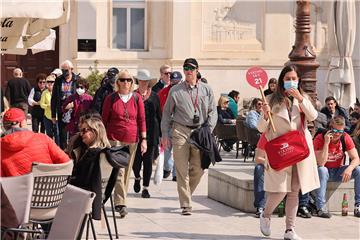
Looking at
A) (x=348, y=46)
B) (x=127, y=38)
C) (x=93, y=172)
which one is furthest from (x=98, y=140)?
(x=127, y=38)

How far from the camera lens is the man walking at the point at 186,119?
40.2 feet

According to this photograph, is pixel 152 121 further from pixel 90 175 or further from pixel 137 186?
pixel 90 175

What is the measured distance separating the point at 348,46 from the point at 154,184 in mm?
8359

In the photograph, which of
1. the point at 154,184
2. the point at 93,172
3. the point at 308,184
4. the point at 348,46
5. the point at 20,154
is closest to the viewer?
the point at 20,154

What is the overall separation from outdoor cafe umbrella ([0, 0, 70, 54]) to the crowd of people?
82 centimetres

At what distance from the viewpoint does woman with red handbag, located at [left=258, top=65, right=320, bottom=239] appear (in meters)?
10.3

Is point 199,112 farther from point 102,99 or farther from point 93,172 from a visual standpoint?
point 93,172

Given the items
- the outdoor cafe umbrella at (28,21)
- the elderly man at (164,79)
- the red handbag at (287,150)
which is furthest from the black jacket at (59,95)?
the red handbag at (287,150)

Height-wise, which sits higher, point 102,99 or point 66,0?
point 66,0

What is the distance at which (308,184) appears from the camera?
34.1ft

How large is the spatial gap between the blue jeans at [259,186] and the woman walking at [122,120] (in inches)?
62.3

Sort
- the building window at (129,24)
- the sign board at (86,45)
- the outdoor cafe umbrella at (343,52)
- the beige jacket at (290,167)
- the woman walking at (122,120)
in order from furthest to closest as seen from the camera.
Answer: the building window at (129,24), the sign board at (86,45), the outdoor cafe umbrella at (343,52), the woman walking at (122,120), the beige jacket at (290,167)

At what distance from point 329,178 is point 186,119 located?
2026 mm

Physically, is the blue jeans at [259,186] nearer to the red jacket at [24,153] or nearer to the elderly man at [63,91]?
the red jacket at [24,153]
